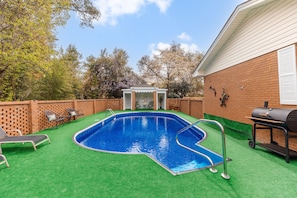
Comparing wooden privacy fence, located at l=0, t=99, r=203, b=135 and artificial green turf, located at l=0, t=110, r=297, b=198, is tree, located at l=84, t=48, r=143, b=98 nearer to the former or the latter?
wooden privacy fence, located at l=0, t=99, r=203, b=135

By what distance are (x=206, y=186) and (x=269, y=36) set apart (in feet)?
21.4

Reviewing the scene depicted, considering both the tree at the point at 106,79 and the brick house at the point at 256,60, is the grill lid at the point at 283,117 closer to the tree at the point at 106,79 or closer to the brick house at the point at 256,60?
the brick house at the point at 256,60

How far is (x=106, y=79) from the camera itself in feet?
93.2

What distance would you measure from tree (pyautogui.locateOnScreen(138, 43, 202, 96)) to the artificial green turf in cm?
2405

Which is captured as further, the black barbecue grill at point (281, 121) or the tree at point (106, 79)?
the tree at point (106, 79)

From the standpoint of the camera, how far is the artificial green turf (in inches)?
121

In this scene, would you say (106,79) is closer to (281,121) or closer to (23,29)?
(23,29)

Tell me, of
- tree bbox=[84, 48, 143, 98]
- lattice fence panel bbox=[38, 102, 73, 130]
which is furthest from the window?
tree bbox=[84, 48, 143, 98]

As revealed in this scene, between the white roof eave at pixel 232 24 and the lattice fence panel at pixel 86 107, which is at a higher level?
the white roof eave at pixel 232 24

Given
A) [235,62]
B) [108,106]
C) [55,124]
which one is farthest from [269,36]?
[108,106]

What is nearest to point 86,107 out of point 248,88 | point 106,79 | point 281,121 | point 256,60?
point 106,79

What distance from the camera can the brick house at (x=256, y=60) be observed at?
5410 mm

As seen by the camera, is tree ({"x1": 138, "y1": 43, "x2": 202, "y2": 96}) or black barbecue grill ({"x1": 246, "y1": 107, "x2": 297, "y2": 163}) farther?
tree ({"x1": 138, "y1": 43, "x2": 202, "y2": 96})

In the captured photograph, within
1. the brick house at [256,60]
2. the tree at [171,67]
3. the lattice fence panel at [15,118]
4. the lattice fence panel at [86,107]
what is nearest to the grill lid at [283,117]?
the brick house at [256,60]
